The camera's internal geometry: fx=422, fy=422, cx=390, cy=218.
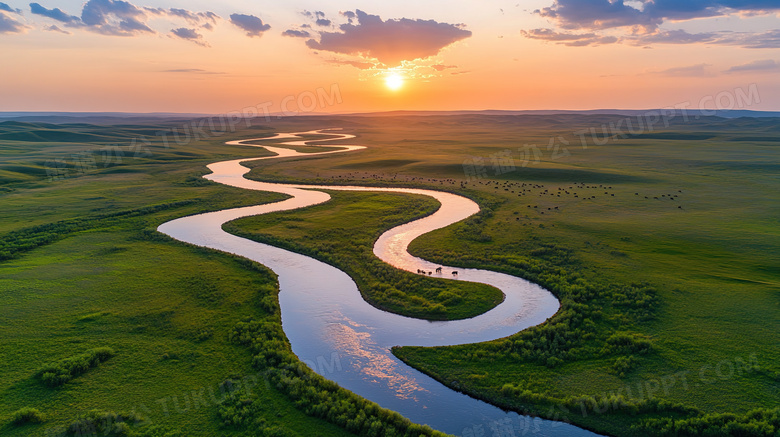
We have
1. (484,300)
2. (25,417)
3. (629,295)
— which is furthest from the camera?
(484,300)

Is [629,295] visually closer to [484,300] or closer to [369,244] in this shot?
[484,300]

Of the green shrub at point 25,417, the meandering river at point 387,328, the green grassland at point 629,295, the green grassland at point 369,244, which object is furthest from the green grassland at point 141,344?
the green grassland at point 629,295

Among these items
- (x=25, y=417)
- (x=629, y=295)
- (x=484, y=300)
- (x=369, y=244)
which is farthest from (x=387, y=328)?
(x=25, y=417)

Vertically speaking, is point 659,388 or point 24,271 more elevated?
point 24,271

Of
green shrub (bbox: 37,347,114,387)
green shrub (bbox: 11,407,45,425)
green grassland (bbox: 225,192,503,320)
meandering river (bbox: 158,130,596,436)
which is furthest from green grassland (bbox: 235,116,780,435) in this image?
green shrub (bbox: 11,407,45,425)

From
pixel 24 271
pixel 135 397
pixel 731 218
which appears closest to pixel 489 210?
pixel 731 218

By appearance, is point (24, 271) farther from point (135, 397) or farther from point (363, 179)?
point (363, 179)
